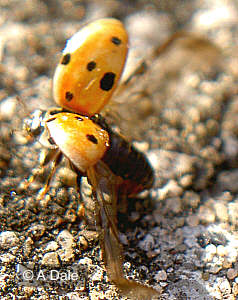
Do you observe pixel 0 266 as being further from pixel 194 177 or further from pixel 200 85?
pixel 200 85

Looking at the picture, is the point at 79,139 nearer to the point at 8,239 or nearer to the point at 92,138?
the point at 92,138

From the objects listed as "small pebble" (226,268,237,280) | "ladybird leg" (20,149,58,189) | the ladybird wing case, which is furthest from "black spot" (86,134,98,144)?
"small pebble" (226,268,237,280)

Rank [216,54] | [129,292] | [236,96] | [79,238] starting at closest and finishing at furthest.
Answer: [129,292] < [79,238] < [236,96] < [216,54]

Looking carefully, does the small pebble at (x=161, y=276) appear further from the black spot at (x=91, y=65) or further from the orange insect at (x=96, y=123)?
the black spot at (x=91, y=65)

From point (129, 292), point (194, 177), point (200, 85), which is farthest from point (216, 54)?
point (129, 292)

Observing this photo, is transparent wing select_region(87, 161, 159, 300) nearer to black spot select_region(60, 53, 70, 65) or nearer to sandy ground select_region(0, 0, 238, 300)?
sandy ground select_region(0, 0, 238, 300)

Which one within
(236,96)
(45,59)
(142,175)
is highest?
(45,59)
